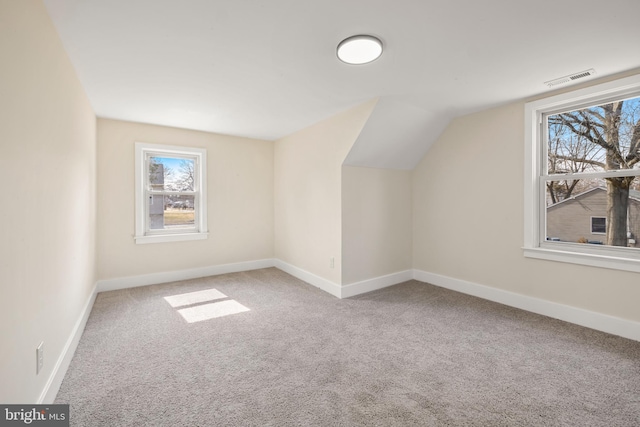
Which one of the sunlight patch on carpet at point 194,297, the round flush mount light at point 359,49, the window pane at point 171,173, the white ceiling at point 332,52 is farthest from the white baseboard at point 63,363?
the round flush mount light at point 359,49

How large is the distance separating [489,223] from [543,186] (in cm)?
65

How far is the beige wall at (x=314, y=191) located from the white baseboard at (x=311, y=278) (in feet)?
0.19

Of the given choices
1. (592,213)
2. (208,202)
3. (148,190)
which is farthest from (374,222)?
(148,190)

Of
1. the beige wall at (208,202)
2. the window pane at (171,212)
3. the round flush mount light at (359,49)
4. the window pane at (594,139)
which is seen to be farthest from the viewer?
the window pane at (171,212)

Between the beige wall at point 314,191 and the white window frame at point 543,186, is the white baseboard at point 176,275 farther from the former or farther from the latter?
the white window frame at point 543,186

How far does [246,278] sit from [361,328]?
7.29 ft

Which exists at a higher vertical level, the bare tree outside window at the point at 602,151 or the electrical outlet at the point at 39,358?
the bare tree outside window at the point at 602,151

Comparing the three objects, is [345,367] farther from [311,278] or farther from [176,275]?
[176,275]

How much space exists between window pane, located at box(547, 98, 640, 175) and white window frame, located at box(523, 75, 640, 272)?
0.09m

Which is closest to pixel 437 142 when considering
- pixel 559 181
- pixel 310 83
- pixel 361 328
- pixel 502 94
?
pixel 502 94

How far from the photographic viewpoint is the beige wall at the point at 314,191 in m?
3.47

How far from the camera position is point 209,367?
2.03 metres

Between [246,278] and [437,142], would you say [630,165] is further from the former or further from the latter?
[246,278]

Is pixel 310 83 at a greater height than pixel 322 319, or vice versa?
pixel 310 83
